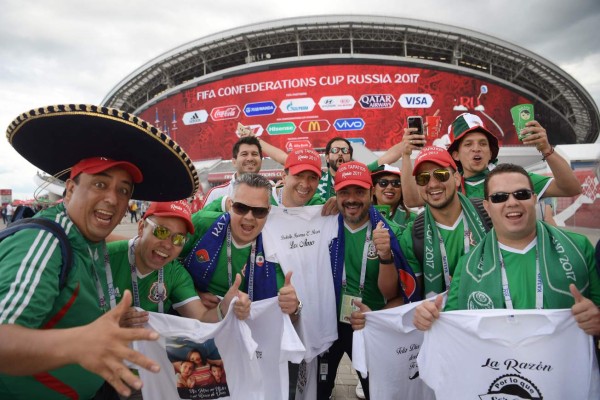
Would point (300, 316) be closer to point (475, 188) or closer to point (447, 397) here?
point (447, 397)

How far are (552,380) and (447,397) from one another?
629 millimetres

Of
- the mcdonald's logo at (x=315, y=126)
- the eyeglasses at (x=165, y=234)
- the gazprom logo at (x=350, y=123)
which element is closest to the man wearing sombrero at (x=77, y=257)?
the eyeglasses at (x=165, y=234)

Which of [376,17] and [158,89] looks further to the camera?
[158,89]

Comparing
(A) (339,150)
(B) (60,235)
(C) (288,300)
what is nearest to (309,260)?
(C) (288,300)

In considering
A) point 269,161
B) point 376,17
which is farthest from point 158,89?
point 376,17

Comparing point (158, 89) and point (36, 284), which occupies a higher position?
point (158, 89)

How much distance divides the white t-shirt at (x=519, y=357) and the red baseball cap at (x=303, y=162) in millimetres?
2025

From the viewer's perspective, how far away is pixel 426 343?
2.39m

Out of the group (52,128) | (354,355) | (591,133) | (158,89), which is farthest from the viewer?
(591,133)

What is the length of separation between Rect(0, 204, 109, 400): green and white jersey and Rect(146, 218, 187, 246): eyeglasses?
22.6 inches

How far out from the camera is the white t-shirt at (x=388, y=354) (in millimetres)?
2816

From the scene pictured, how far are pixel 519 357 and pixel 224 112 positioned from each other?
3459 centimetres

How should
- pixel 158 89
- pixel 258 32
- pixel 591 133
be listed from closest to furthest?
pixel 258 32, pixel 158 89, pixel 591 133

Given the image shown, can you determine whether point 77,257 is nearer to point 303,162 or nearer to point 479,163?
point 303,162
